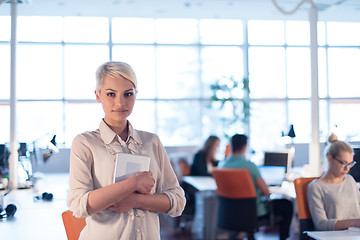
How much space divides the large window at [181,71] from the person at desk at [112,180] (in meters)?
7.88

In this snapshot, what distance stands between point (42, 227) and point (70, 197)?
142 cm

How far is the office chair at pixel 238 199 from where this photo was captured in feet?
13.0

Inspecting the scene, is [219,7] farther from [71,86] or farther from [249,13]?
[71,86]

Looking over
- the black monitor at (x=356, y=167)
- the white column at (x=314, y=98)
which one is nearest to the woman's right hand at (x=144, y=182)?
the black monitor at (x=356, y=167)

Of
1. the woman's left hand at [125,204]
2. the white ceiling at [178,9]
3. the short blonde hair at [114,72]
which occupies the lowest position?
the woman's left hand at [125,204]

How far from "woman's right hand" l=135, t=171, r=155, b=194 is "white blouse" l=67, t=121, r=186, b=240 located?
9 cm

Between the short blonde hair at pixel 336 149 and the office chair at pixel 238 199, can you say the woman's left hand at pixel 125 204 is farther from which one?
the office chair at pixel 238 199

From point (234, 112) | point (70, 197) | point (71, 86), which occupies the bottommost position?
point (70, 197)

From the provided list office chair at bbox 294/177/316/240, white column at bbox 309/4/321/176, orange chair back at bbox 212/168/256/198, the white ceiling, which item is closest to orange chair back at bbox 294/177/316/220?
office chair at bbox 294/177/316/240

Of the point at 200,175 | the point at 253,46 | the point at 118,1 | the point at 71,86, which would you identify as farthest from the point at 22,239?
the point at 253,46

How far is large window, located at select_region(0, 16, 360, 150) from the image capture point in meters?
9.23

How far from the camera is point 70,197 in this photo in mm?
1236

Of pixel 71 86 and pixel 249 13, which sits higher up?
pixel 249 13

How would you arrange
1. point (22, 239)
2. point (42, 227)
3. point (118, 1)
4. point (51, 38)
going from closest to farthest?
1. point (22, 239)
2. point (42, 227)
3. point (118, 1)
4. point (51, 38)
